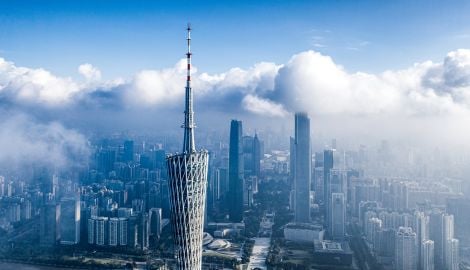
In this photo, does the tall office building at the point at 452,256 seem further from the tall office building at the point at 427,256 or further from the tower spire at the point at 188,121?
the tower spire at the point at 188,121

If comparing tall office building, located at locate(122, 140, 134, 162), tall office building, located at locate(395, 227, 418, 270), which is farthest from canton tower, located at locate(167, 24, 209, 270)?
→ tall office building, located at locate(122, 140, 134, 162)

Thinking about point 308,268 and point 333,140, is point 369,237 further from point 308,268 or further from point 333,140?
point 333,140

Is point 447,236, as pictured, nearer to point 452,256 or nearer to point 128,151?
point 452,256

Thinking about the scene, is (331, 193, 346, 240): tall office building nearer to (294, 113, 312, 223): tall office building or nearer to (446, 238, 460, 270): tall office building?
(294, 113, 312, 223): tall office building

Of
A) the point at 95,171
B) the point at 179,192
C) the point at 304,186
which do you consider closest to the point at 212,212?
the point at 304,186

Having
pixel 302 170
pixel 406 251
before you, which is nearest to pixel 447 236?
pixel 406 251

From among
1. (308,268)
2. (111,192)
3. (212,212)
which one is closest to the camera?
(308,268)
